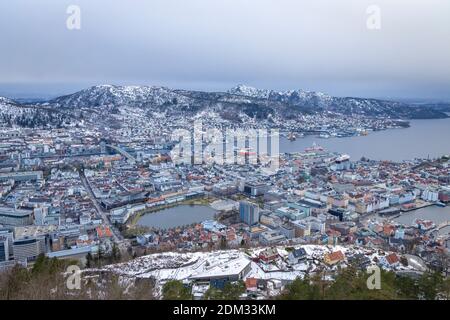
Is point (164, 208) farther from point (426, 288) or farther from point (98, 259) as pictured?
point (426, 288)

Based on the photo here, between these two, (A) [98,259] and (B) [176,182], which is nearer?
(A) [98,259]

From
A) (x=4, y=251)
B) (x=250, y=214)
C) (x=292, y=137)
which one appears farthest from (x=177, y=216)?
(x=292, y=137)

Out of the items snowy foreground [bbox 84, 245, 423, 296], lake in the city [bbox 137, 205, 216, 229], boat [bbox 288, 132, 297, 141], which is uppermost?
boat [bbox 288, 132, 297, 141]

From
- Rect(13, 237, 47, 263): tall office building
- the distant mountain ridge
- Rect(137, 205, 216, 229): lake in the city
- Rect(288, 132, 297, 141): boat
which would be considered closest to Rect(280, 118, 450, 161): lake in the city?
Rect(288, 132, 297, 141): boat

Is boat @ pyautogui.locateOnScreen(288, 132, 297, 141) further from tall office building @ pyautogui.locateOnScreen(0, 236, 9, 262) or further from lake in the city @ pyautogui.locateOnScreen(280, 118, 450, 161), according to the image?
tall office building @ pyautogui.locateOnScreen(0, 236, 9, 262)

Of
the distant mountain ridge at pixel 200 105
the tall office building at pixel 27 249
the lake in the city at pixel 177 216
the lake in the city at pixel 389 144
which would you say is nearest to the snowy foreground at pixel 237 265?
the tall office building at pixel 27 249
